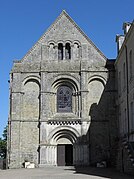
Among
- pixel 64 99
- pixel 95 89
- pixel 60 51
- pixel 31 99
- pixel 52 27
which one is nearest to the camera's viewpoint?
pixel 31 99

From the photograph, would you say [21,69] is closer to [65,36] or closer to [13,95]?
[13,95]

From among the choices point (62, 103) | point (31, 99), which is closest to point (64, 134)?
point (62, 103)

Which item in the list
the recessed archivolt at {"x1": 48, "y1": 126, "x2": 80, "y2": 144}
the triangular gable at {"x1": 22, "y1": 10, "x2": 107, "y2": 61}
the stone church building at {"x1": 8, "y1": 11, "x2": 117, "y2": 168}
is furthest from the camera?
the triangular gable at {"x1": 22, "y1": 10, "x2": 107, "y2": 61}

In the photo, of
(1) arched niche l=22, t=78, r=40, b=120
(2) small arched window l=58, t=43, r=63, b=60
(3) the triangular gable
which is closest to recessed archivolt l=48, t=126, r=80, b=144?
(1) arched niche l=22, t=78, r=40, b=120

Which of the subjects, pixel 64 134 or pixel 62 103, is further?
pixel 62 103

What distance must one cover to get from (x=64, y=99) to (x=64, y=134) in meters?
3.52

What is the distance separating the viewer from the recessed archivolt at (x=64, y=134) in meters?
32.0

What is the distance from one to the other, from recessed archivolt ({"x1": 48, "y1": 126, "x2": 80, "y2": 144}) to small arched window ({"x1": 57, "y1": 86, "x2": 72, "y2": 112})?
2.02 meters

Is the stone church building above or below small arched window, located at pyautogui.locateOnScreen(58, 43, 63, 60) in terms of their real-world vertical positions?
below

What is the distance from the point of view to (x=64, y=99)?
33.5m

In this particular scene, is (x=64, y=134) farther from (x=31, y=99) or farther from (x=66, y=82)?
(x=66, y=82)

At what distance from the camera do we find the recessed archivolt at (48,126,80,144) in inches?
1259

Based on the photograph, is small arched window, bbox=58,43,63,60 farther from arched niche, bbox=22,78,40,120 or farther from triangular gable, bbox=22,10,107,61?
arched niche, bbox=22,78,40,120

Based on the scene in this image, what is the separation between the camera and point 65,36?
114ft
